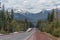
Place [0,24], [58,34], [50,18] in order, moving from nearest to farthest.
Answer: [58,34] < [0,24] < [50,18]

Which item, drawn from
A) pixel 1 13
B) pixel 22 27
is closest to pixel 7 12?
pixel 1 13

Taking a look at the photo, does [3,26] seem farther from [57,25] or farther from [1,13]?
[57,25]

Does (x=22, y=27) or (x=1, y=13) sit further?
(x=22, y=27)

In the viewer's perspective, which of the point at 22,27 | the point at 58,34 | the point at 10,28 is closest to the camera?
the point at 58,34

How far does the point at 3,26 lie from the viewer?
113 meters

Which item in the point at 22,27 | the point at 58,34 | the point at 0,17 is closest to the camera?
the point at 58,34

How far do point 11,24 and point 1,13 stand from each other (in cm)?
1333

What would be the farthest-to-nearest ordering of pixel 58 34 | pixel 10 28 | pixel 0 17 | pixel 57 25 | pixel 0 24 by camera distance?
pixel 10 28 < pixel 0 17 < pixel 0 24 < pixel 57 25 < pixel 58 34

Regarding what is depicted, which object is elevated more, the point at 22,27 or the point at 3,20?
the point at 3,20

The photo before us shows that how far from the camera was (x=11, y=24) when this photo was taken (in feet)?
410

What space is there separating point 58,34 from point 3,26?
41.9m

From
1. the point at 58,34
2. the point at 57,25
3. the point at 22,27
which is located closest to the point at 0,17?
the point at 57,25

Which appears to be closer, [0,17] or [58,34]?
[58,34]

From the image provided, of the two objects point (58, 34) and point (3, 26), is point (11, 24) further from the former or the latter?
point (58, 34)
